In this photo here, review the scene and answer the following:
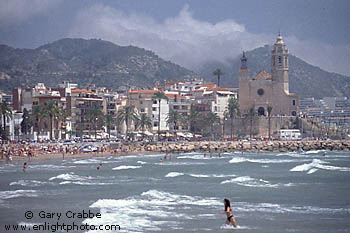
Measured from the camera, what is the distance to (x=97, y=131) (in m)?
91.0

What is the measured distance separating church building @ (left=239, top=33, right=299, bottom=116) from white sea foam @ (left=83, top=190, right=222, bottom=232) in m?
76.9

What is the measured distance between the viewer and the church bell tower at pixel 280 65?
106 meters

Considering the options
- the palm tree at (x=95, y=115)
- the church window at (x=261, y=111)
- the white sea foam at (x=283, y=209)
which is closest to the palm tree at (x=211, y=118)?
the church window at (x=261, y=111)

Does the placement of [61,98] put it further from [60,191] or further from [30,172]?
[60,191]

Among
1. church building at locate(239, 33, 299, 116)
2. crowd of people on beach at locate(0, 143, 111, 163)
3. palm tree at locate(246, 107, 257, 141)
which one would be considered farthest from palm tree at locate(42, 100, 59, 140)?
church building at locate(239, 33, 299, 116)

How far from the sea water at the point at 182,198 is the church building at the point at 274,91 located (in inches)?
2304

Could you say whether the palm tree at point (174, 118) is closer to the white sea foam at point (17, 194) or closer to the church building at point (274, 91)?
the church building at point (274, 91)

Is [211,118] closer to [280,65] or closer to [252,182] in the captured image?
[280,65]

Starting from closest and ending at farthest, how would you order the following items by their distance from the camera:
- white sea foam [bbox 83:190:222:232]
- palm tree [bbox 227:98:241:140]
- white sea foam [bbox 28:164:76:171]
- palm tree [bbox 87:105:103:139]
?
white sea foam [bbox 83:190:222:232] < white sea foam [bbox 28:164:76:171] < palm tree [bbox 87:105:103:139] < palm tree [bbox 227:98:241:140]

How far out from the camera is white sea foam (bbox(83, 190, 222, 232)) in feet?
72.9

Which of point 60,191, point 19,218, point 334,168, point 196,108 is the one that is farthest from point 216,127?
point 19,218

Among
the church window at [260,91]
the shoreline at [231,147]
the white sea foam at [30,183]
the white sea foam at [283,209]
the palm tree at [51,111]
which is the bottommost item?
the white sea foam at [283,209]

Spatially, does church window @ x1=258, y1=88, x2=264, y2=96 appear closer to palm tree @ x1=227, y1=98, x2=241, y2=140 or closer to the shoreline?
palm tree @ x1=227, y1=98, x2=241, y2=140

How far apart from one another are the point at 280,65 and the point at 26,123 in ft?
167
